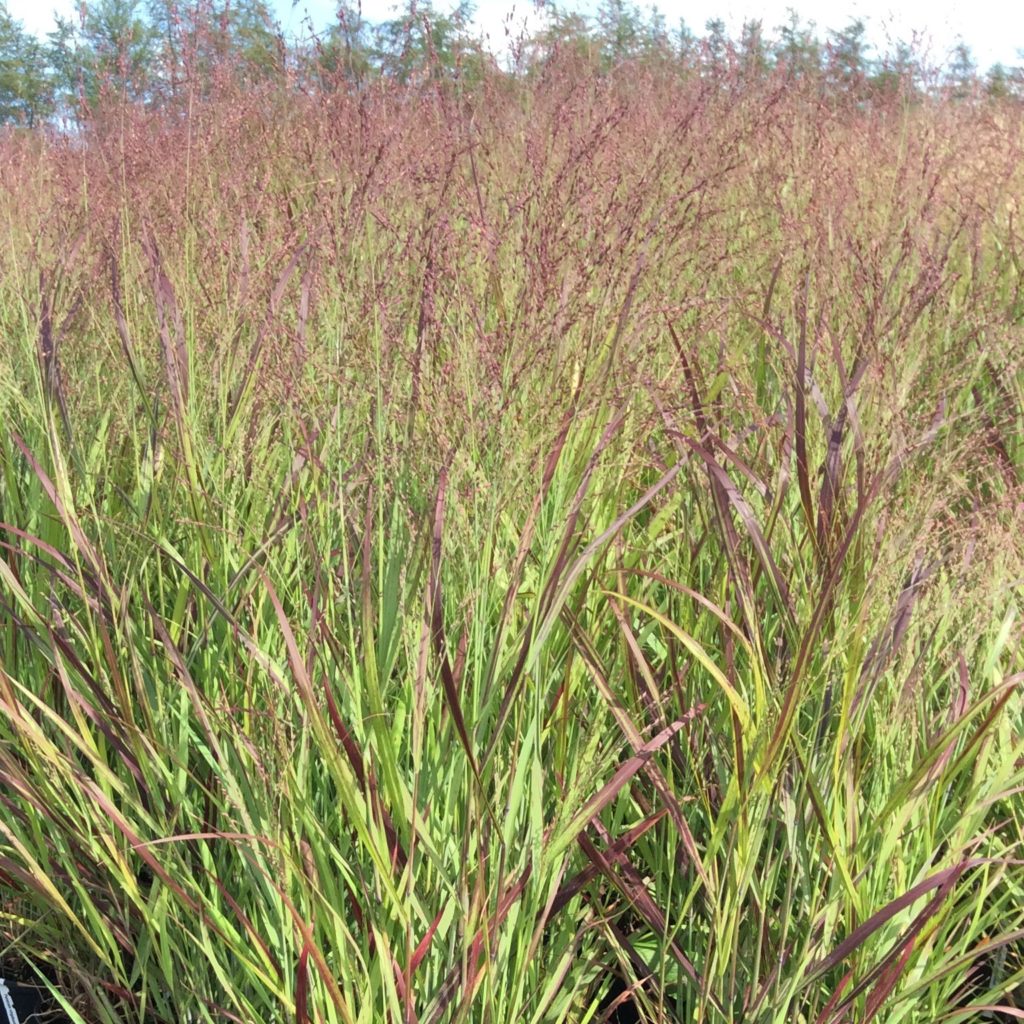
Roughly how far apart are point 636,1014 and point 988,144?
10.2 feet

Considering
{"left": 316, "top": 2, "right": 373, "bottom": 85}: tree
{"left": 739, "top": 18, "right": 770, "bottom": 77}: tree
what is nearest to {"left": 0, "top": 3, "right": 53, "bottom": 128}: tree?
{"left": 316, "top": 2, "right": 373, "bottom": 85}: tree

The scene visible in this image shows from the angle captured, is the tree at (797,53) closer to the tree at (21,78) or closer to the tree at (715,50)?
the tree at (715,50)

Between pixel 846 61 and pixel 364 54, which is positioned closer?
pixel 364 54

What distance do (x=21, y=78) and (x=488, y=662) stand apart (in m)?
5.38

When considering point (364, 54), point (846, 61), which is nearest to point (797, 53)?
point (846, 61)

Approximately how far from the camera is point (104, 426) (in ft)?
6.08

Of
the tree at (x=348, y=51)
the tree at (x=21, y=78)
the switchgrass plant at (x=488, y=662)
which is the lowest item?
the switchgrass plant at (x=488, y=662)

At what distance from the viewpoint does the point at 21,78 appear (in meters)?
5.45

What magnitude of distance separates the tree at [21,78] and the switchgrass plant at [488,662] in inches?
99.1

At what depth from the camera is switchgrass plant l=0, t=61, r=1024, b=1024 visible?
1.25m

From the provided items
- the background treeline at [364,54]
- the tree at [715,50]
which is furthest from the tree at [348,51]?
the tree at [715,50]

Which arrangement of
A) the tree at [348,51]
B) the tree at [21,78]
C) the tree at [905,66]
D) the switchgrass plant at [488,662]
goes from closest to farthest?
the switchgrass plant at [488,662]
the tree at [348,51]
the tree at [905,66]
the tree at [21,78]

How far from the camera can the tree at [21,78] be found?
409 centimetres

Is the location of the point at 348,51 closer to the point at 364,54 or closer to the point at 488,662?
the point at 364,54
